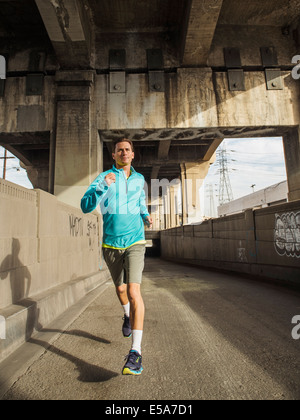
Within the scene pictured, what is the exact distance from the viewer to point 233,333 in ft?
11.4

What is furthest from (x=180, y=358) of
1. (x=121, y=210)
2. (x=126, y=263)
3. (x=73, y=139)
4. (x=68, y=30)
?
(x=68, y=30)

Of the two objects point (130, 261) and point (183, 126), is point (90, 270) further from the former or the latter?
point (183, 126)

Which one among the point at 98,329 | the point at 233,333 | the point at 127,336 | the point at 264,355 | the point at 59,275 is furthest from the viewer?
the point at 59,275

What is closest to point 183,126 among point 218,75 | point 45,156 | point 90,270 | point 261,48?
point 218,75

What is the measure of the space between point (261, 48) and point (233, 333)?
46.5 ft

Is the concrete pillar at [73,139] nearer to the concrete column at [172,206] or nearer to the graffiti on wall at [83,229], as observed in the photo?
the graffiti on wall at [83,229]

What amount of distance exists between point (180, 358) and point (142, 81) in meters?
12.7

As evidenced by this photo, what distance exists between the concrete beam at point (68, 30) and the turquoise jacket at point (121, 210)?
10066mm

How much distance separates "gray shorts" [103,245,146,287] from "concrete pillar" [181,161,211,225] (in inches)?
864

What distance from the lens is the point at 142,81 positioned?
1298 cm

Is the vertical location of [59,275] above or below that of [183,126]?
below

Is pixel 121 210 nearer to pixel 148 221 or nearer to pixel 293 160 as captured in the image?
pixel 148 221

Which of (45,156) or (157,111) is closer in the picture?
(157,111)

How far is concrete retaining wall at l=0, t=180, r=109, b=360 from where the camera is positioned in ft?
10.8
